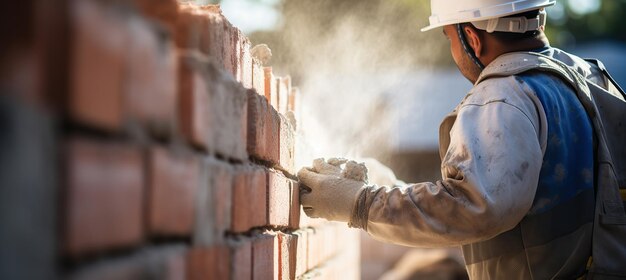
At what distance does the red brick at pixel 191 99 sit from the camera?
133 centimetres

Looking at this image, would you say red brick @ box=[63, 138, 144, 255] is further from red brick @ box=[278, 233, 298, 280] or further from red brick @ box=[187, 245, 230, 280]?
red brick @ box=[278, 233, 298, 280]

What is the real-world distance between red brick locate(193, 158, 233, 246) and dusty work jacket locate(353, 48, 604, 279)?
992 millimetres

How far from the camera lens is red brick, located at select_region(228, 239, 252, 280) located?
1676 mm

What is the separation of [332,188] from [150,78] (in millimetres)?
1577

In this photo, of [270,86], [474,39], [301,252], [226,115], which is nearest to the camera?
[226,115]

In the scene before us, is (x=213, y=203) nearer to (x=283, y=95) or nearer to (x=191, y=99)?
(x=191, y=99)

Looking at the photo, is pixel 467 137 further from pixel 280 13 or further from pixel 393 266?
pixel 280 13

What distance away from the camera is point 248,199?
1.88 metres

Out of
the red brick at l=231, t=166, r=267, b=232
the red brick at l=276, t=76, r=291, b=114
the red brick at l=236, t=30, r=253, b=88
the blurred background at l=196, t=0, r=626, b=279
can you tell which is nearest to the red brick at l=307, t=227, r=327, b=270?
the red brick at l=276, t=76, r=291, b=114

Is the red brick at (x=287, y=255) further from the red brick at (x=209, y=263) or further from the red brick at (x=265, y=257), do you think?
the red brick at (x=209, y=263)

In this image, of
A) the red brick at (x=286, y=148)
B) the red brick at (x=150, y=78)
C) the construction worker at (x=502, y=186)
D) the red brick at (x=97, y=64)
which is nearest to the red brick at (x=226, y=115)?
the red brick at (x=150, y=78)

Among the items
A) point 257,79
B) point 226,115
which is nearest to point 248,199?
point 226,115

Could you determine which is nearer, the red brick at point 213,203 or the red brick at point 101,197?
the red brick at point 101,197

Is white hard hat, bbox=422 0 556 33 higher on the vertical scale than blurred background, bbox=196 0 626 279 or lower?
lower
